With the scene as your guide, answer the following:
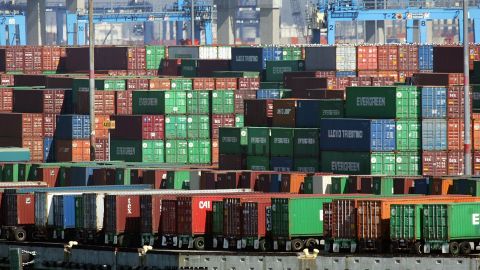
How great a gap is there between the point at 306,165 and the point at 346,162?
11.3 ft

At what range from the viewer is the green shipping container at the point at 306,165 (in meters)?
79.8

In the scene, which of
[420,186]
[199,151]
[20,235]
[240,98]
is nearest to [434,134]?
→ [420,186]

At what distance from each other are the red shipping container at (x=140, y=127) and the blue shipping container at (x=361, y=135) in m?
17.1

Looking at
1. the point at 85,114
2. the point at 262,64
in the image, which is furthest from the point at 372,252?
the point at 262,64

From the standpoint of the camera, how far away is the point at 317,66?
115 metres

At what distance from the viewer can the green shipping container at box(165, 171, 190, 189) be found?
234 ft

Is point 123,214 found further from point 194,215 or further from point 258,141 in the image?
point 258,141

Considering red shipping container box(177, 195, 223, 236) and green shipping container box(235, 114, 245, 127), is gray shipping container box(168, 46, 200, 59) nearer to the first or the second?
green shipping container box(235, 114, 245, 127)

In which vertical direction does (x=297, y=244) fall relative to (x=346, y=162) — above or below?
below

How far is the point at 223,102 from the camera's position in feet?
311

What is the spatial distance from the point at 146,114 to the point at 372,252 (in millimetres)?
43043

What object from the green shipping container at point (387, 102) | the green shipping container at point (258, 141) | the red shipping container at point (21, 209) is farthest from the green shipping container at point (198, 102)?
the red shipping container at point (21, 209)

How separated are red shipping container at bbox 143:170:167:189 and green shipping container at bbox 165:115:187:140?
20.0 m

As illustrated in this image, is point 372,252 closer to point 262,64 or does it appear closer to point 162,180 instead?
point 162,180
